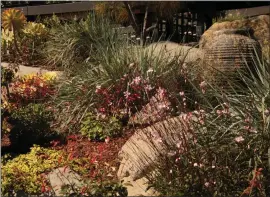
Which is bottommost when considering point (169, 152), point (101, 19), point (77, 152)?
point (77, 152)

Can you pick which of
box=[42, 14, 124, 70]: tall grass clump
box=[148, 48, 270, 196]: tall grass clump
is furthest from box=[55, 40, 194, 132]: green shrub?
box=[42, 14, 124, 70]: tall grass clump

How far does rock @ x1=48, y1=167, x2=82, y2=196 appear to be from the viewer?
15.9 feet

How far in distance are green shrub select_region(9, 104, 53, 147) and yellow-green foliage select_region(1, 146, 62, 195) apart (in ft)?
1.05

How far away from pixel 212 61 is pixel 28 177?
13.1 ft

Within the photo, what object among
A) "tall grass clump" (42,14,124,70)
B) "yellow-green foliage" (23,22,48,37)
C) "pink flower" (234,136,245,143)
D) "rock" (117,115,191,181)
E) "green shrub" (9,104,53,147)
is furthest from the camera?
"yellow-green foliage" (23,22,48,37)

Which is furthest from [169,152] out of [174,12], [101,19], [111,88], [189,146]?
[174,12]

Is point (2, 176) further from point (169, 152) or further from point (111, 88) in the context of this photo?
point (111, 88)

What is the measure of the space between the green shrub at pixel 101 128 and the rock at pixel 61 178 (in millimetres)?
1126

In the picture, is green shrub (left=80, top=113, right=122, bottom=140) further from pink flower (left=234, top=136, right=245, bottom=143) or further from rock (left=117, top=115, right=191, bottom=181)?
pink flower (left=234, top=136, right=245, bottom=143)

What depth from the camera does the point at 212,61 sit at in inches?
311

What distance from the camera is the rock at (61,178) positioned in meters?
4.84

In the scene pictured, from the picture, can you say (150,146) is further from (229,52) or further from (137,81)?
(229,52)

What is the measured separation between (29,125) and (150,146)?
181 centimetres

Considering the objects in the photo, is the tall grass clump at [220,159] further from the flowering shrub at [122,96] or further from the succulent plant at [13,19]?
the succulent plant at [13,19]
